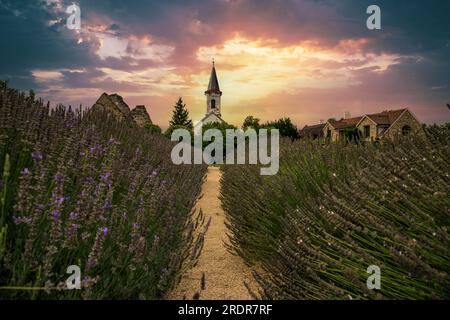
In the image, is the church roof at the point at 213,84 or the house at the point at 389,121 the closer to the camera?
the house at the point at 389,121

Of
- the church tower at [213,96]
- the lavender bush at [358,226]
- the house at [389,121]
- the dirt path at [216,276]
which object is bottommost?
the dirt path at [216,276]

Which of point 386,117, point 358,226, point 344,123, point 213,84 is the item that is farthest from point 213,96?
point 358,226

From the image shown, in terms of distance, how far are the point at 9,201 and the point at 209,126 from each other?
20.3 meters

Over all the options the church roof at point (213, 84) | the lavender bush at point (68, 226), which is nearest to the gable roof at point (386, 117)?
the lavender bush at point (68, 226)

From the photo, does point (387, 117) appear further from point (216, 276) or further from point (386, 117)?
point (216, 276)

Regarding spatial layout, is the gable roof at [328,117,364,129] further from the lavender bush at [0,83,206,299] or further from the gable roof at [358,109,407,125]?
the lavender bush at [0,83,206,299]

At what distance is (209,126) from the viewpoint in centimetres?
2172

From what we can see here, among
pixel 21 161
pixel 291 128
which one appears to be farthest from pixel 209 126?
pixel 21 161

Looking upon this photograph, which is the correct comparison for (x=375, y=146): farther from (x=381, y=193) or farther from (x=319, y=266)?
(x=319, y=266)

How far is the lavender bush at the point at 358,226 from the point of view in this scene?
1.45 meters

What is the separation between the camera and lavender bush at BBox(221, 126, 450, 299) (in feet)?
4.74

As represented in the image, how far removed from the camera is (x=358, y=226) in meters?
1.80

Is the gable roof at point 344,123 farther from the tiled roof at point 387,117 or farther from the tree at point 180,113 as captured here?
the tree at point 180,113

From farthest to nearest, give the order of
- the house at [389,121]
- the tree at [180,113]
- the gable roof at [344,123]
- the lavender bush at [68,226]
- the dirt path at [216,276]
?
the tree at [180,113] < the gable roof at [344,123] < the house at [389,121] < the dirt path at [216,276] < the lavender bush at [68,226]
